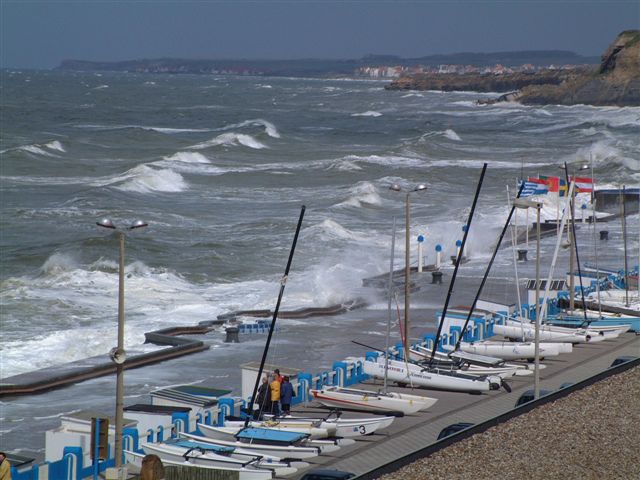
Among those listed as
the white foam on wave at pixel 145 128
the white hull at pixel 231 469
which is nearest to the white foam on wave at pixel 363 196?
the white hull at pixel 231 469

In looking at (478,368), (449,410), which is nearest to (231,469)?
(449,410)

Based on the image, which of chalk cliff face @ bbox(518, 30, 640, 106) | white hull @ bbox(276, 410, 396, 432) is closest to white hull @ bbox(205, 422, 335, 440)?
white hull @ bbox(276, 410, 396, 432)

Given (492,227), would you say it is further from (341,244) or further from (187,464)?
(187,464)

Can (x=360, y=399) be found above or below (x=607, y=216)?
below

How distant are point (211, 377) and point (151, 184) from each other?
3839cm

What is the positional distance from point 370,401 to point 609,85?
14092 cm

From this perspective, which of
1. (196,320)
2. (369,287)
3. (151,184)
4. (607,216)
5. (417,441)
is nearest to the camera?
(417,441)

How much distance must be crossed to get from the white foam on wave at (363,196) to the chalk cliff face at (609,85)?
9514 centimetres

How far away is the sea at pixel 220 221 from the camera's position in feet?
82.9

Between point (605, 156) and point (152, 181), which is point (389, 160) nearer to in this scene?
point (605, 156)

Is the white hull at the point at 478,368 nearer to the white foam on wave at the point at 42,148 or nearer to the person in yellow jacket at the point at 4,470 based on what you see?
the person in yellow jacket at the point at 4,470

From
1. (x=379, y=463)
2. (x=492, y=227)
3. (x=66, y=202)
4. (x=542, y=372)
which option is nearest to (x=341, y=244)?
(x=492, y=227)

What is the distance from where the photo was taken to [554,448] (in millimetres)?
15312

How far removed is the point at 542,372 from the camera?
21.5 meters
